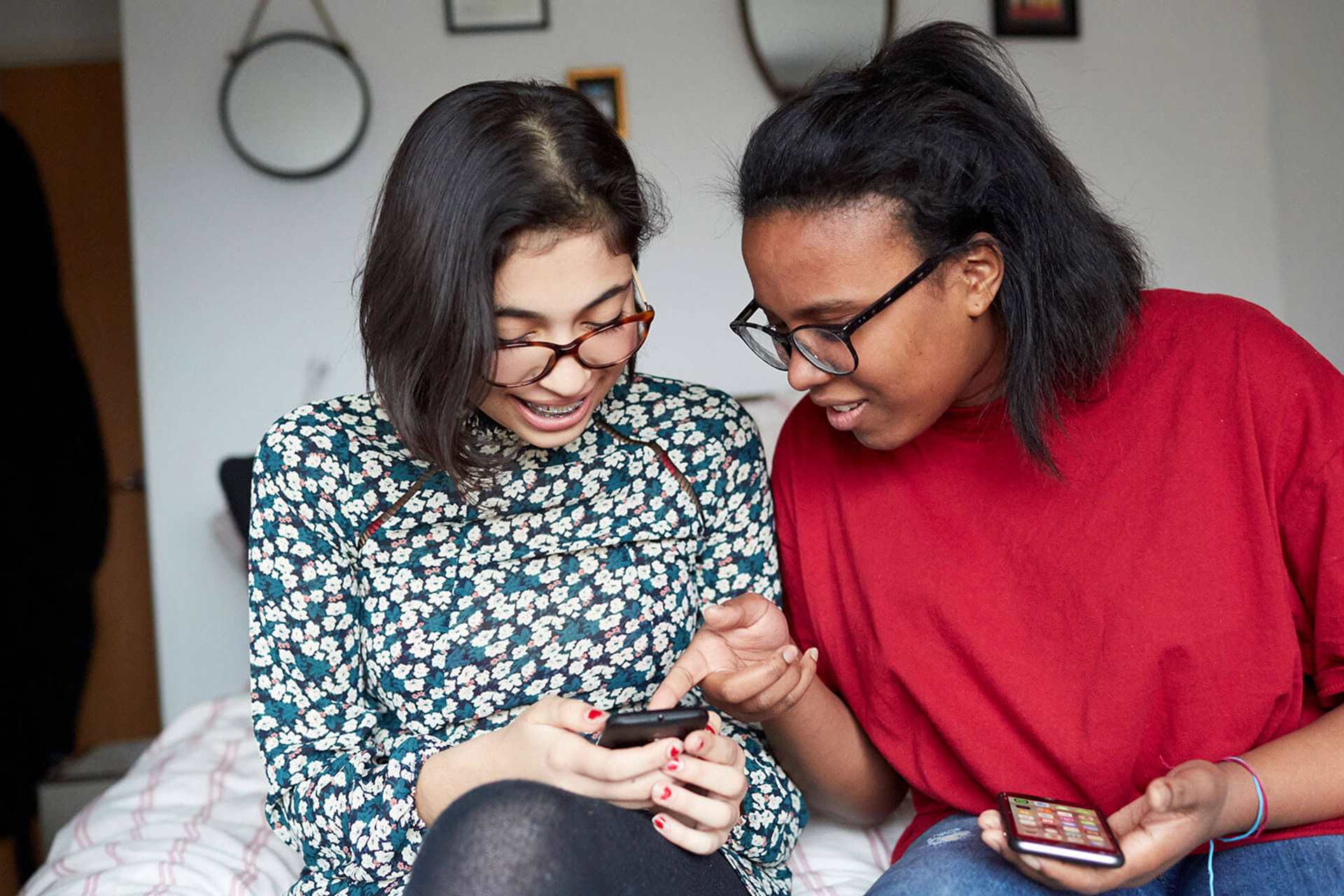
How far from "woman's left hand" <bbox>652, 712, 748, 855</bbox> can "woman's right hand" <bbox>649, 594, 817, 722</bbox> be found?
6 centimetres

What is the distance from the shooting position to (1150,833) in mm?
989

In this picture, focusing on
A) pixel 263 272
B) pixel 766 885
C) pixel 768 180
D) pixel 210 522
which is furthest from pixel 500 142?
pixel 210 522

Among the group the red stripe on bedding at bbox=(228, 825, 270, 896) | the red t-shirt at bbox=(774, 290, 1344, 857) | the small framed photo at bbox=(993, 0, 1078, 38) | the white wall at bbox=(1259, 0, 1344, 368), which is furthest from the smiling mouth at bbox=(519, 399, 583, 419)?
the white wall at bbox=(1259, 0, 1344, 368)

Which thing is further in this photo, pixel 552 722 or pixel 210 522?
pixel 210 522

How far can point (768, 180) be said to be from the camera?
124cm

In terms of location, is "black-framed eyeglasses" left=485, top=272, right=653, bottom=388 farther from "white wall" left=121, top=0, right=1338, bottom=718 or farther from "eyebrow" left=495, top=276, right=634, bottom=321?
"white wall" left=121, top=0, right=1338, bottom=718

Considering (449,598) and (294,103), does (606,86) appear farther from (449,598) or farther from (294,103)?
(449,598)

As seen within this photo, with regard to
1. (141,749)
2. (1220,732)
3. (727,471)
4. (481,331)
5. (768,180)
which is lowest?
(141,749)

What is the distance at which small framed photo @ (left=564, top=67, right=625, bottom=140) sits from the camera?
2.69 meters

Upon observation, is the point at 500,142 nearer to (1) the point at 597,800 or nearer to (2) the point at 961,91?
(2) the point at 961,91

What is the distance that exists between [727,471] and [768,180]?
35 cm

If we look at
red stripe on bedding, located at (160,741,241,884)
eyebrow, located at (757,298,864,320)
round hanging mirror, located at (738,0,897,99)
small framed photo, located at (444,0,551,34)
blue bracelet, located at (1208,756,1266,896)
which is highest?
small framed photo, located at (444,0,551,34)

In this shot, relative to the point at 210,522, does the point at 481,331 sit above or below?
above

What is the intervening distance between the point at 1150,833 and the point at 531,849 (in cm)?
51
